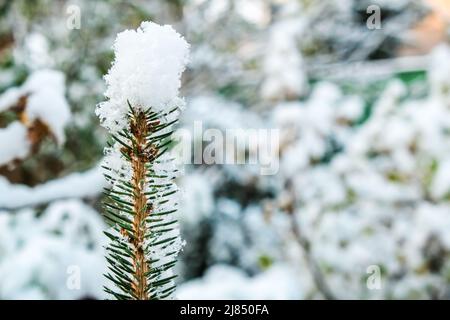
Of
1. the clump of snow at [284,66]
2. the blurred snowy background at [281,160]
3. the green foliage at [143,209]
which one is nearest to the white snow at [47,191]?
the blurred snowy background at [281,160]

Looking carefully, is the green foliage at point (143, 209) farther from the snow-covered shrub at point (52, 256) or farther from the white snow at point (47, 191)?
the snow-covered shrub at point (52, 256)

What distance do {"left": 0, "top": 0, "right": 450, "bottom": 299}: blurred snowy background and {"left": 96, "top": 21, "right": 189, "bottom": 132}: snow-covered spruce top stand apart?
1141 millimetres

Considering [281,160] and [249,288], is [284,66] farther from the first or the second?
[249,288]

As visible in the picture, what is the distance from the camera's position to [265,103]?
3.29 meters

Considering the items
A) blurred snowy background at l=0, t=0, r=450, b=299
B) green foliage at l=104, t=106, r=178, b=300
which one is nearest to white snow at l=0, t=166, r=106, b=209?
blurred snowy background at l=0, t=0, r=450, b=299

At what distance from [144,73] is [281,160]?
2371mm

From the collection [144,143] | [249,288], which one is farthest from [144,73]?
[249,288]

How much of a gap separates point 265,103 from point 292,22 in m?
0.52

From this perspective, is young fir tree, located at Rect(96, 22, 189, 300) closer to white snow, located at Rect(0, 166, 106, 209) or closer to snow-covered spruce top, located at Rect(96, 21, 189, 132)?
snow-covered spruce top, located at Rect(96, 21, 189, 132)

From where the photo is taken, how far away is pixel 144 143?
0.40 m

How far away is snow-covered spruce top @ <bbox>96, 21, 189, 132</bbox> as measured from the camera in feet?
1.24

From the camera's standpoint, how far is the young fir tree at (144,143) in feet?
1.25

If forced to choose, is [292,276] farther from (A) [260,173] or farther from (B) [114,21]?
(B) [114,21]

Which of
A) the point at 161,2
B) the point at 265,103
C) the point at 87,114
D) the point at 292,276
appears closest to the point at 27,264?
the point at 87,114
